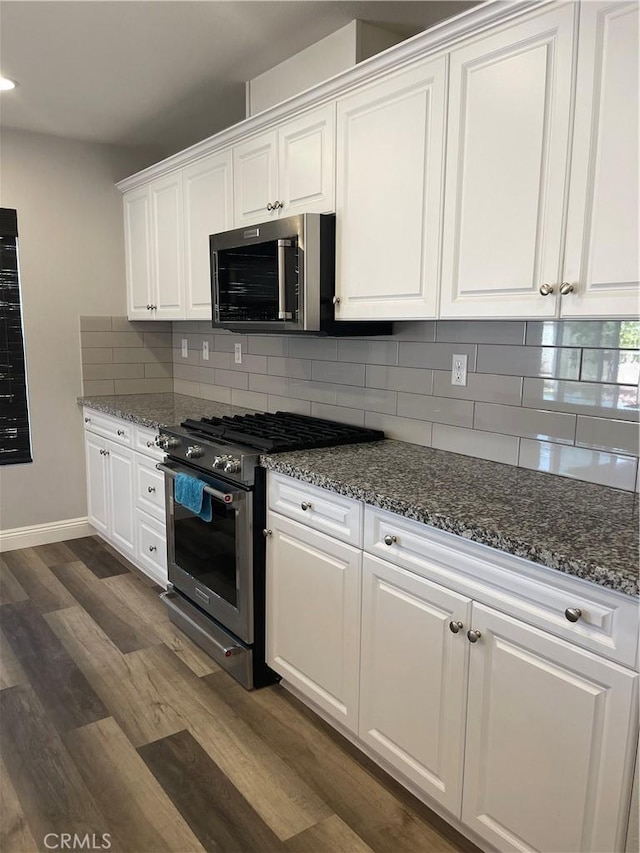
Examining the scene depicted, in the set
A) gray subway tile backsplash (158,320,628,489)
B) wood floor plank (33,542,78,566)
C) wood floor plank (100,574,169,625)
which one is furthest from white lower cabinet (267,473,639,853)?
wood floor plank (33,542,78,566)

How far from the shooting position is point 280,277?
2.37 metres

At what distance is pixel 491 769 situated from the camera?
1.54 m

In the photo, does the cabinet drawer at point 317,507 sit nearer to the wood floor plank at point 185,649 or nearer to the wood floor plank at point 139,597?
the wood floor plank at point 185,649

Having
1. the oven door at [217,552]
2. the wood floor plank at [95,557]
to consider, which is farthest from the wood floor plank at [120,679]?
the wood floor plank at [95,557]

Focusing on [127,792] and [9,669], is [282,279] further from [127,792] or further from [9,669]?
[9,669]

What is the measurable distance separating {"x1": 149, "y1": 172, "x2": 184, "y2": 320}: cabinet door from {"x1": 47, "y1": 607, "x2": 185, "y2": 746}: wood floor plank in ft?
5.53

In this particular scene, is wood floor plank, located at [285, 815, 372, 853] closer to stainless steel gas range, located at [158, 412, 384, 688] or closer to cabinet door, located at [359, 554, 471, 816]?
cabinet door, located at [359, 554, 471, 816]

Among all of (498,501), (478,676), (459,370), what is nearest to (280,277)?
(459,370)

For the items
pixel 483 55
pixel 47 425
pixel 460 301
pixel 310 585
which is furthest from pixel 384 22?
pixel 47 425

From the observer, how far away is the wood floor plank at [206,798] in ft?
5.72

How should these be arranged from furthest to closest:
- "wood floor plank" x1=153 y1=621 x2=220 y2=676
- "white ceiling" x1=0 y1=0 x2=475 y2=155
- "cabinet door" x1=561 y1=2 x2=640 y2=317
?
1. "wood floor plank" x1=153 y1=621 x2=220 y2=676
2. "white ceiling" x1=0 y1=0 x2=475 y2=155
3. "cabinet door" x1=561 y1=2 x2=640 y2=317

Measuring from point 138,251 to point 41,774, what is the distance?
114 inches

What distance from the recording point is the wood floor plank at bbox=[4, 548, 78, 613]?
319 cm

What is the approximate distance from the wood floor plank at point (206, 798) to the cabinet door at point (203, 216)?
1992 millimetres
